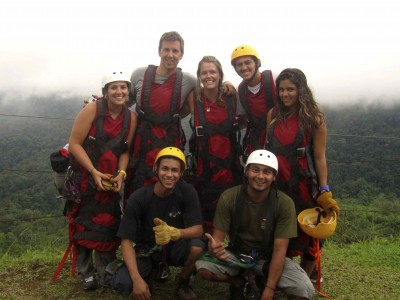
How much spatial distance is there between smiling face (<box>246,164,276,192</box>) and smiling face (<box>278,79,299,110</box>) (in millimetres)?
751

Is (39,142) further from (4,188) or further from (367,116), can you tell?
A: (367,116)

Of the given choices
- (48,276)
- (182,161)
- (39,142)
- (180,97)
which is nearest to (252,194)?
(182,161)

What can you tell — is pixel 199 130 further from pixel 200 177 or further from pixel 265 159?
pixel 265 159

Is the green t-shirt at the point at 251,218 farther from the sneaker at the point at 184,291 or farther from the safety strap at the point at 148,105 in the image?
the safety strap at the point at 148,105

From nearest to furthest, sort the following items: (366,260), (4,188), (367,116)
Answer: (366,260), (4,188), (367,116)

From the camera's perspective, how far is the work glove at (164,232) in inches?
153

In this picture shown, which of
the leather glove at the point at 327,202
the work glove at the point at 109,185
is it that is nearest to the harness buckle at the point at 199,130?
the work glove at the point at 109,185

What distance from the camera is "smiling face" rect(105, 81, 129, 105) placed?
428 centimetres

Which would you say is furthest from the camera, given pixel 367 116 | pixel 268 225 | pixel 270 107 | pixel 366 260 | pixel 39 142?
pixel 367 116

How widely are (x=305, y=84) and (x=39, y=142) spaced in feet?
118

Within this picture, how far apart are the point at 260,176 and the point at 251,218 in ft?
1.43

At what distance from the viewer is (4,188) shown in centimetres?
2473

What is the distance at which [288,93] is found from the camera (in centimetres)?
421

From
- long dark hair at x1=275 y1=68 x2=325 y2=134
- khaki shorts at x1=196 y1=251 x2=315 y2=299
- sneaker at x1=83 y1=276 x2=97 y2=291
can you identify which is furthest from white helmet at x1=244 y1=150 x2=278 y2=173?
sneaker at x1=83 y1=276 x2=97 y2=291
